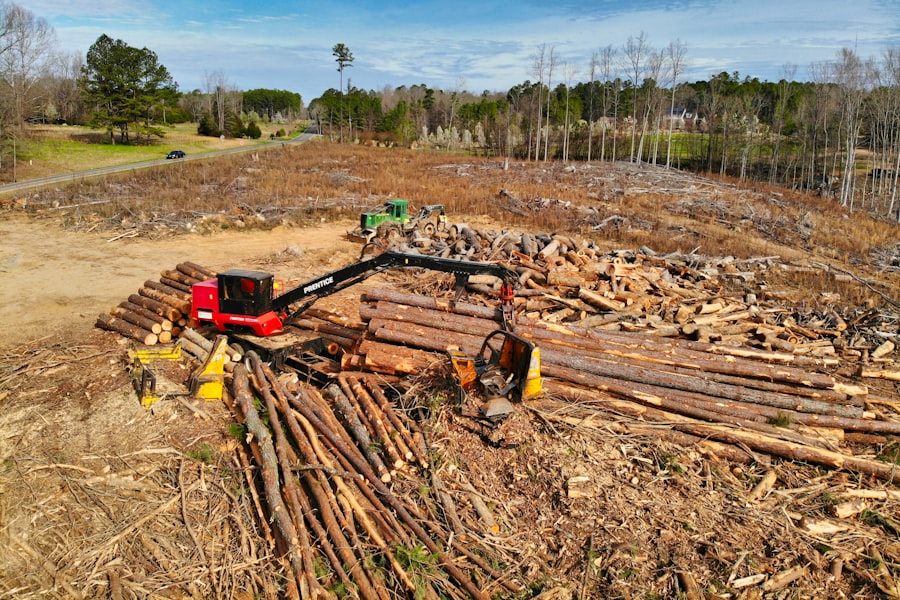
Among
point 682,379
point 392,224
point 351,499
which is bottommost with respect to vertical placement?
point 351,499

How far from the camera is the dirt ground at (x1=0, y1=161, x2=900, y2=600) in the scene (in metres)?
5.27

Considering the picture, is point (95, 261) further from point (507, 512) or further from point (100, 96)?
point (100, 96)

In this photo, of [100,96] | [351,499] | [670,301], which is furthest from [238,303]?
[100,96]

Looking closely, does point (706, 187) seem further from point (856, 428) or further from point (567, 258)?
point (856, 428)


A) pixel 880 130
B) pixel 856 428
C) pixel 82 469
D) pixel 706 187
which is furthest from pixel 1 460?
pixel 880 130

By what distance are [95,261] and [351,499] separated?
1498 cm

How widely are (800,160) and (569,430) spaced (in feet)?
204

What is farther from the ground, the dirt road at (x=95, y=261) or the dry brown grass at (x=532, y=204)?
the dry brown grass at (x=532, y=204)

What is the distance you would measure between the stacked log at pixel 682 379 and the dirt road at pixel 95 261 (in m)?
7.42

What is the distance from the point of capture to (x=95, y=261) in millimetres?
16906

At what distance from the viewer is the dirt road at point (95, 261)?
40.6 ft

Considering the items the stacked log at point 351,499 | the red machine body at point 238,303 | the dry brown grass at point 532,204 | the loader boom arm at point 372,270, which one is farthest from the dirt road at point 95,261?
the stacked log at point 351,499

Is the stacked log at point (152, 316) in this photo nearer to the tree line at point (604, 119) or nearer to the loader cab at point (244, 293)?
the loader cab at point (244, 293)

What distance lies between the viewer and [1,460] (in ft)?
21.8
